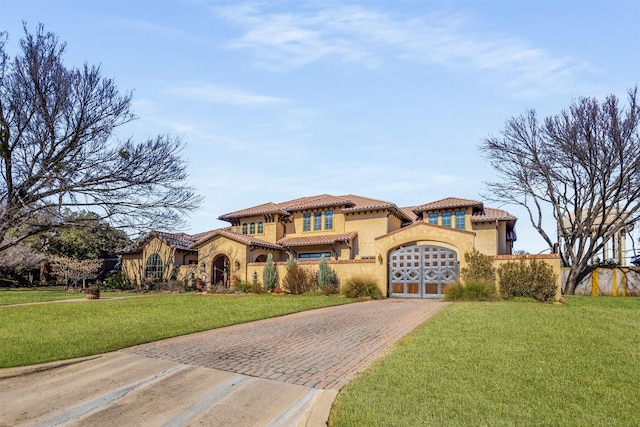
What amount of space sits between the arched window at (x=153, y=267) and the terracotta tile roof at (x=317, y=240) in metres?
9.65

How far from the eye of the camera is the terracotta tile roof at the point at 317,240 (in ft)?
90.1

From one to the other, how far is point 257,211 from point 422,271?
15.6m

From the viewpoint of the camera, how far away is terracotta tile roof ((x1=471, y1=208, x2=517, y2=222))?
26109 millimetres

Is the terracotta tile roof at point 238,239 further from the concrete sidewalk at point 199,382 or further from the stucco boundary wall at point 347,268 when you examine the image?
the concrete sidewalk at point 199,382

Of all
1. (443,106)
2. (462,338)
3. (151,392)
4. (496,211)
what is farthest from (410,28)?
(496,211)

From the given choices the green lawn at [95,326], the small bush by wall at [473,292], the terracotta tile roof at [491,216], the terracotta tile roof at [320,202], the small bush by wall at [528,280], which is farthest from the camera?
the terracotta tile roof at [320,202]

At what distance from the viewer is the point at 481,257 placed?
18406 millimetres

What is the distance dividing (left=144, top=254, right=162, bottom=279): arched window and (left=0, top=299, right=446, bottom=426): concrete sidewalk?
23.7 metres

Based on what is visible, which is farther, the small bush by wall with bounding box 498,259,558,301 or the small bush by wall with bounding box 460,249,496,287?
the small bush by wall with bounding box 460,249,496,287

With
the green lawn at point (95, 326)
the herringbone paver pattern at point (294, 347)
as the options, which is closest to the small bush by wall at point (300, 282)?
the green lawn at point (95, 326)

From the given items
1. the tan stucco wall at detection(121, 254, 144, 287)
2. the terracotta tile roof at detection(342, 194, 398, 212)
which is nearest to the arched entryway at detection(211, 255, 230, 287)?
the tan stucco wall at detection(121, 254, 144, 287)

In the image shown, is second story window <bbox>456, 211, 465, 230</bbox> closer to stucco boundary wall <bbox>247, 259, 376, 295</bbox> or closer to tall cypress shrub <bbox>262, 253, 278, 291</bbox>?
stucco boundary wall <bbox>247, 259, 376, 295</bbox>

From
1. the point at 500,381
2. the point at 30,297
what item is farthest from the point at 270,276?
the point at 500,381

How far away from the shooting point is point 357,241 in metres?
28.3
